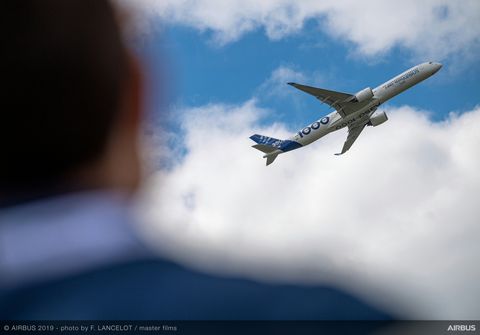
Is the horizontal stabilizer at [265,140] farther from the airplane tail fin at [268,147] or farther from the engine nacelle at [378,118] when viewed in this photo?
the engine nacelle at [378,118]

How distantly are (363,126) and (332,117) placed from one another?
222 cm

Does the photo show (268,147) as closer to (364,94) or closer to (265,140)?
(265,140)

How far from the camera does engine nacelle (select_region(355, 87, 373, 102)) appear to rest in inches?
947

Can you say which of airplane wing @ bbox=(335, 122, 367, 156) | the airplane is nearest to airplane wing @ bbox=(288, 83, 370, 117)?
the airplane

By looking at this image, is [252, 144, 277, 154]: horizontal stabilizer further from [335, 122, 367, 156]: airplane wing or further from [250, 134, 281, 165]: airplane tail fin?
[335, 122, 367, 156]: airplane wing

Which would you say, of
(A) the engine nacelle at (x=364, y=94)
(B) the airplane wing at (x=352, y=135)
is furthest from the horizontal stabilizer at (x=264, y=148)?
(A) the engine nacelle at (x=364, y=94)

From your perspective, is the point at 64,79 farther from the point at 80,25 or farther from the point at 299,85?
the point at 299,85

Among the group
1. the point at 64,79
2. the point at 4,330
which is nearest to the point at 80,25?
the point at 64,79

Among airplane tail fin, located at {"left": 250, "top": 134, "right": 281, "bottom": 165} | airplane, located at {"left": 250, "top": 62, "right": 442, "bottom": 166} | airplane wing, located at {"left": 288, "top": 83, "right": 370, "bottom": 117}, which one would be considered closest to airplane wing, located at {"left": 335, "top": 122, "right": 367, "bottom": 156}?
airplane, located at {"left": 250, "top": 62, "right": 442, "bottom": 166}

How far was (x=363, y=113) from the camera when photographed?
25.4 meters

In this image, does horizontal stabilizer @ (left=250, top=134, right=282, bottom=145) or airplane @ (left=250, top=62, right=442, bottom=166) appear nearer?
airplane @ (left=250, top=62, right=442, bottom=166)

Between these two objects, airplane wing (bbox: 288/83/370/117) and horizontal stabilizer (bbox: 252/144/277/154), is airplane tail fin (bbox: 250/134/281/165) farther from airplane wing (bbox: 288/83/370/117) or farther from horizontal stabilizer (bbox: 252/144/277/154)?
airplane wing (bbox: 288/83/370/117)

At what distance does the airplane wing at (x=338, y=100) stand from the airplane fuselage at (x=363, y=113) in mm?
256

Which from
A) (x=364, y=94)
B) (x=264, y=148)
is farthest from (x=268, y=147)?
(x=364, y=94)
